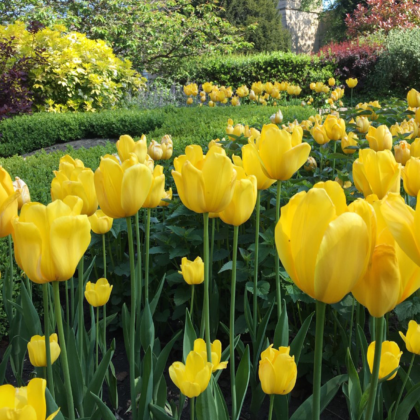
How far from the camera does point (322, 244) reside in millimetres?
620

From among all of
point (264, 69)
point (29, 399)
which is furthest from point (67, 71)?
point (29, 399)

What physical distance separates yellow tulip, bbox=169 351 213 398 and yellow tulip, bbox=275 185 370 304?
392mm

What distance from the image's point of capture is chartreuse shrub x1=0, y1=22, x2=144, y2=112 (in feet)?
31.5

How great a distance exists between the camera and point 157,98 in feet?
40.6

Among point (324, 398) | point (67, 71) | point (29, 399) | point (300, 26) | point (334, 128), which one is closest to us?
point (29, 399)

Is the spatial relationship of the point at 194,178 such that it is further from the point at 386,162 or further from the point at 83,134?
the point at 83,134

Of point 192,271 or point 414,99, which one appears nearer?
point 192,271

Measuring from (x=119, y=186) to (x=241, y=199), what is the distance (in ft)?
0.99

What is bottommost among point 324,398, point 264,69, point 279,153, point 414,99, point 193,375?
point 264,69

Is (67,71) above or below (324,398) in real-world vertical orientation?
below

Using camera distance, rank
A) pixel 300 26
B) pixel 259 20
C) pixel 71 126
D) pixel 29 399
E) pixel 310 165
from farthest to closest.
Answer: pixel 300 26, pixel 259 20, pixel 71 126, pixel 310 165, pixel 29 399

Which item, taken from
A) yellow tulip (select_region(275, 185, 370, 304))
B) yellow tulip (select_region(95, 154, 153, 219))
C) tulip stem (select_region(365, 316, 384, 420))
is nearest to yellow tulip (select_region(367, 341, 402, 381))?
tulip stem (select_region(365, 316, 384, 420))

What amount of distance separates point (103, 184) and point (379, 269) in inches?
26.1

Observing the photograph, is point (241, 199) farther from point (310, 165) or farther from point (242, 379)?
point (310, 165)
